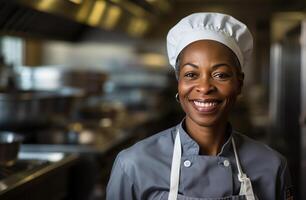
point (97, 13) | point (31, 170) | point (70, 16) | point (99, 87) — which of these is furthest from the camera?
point (99, 87)

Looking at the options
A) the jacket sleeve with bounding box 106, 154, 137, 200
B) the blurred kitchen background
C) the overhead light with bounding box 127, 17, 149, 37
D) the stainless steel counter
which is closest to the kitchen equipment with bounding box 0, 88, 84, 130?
the blurred kitchen background

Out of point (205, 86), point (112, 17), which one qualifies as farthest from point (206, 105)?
point (112, 17)

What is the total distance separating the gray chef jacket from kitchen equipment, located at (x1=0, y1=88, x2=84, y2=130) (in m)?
1.53

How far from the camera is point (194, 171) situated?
160cm

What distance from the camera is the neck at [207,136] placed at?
1677 mm

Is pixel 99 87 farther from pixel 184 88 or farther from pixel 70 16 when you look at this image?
pixel 184 88

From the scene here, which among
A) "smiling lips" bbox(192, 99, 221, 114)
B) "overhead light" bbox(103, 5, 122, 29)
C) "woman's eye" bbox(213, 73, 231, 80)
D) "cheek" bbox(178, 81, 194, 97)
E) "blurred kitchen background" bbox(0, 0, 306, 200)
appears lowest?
"blurred kitchen background" bbox(0, 0, 306, 200)

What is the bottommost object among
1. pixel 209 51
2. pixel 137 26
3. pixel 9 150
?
pixel 9 150

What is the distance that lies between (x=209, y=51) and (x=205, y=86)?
10 cm

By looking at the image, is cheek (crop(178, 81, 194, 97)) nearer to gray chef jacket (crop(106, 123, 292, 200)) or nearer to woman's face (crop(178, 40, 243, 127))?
woman's face (crop(178, 40, 243, 127))

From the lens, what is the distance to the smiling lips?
1.58m

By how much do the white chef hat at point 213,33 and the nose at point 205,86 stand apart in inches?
4.7

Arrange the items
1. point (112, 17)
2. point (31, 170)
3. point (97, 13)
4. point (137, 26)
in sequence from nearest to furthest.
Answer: point (31, 170), point (97, 13), point (112, 17), point (137, 26)

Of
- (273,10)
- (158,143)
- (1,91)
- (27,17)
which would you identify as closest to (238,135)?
(158,143)
